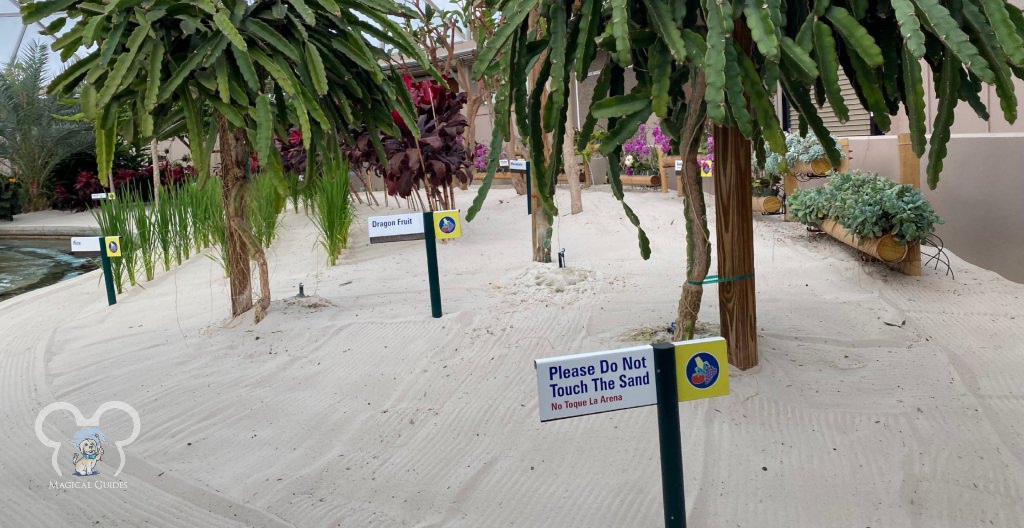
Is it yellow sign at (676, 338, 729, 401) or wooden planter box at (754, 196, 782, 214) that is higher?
wooden planter box at (754, 196, 782, 214)

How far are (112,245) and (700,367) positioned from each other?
17.2 ft

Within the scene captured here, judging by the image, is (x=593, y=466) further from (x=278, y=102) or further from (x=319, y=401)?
(x=278, y=102)

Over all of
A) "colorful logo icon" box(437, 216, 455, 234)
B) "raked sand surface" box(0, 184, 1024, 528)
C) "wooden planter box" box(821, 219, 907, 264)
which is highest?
"colorful logo icon" box(437, 216, 455, 234)

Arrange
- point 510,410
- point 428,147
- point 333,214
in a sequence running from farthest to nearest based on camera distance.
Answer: point 428,147
point 333,214
point 510,410

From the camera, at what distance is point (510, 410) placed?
11.7 feet

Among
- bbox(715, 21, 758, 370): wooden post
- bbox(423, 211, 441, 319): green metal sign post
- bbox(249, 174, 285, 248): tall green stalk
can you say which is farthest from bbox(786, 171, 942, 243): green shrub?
bbox(249, 174, 285, 248): tall green stalk

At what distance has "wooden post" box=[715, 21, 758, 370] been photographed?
3.65 meters

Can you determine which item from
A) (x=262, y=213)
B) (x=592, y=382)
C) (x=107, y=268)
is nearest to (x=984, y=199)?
(x=592, y=382)

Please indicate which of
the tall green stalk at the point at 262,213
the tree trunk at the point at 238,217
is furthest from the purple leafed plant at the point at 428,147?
the tree trunk at the point at 238,217

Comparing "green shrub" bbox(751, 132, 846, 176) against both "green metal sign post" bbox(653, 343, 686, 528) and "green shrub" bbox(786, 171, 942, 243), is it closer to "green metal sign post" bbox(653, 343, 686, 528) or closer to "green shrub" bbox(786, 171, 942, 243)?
"green shrub" bbox(786, 171, 942, 243)

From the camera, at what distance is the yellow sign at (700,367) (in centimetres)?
223

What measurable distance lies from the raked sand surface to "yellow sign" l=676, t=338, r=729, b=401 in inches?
23.7

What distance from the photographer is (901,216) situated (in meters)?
5.32

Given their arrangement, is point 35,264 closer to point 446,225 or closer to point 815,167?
point 446,225
